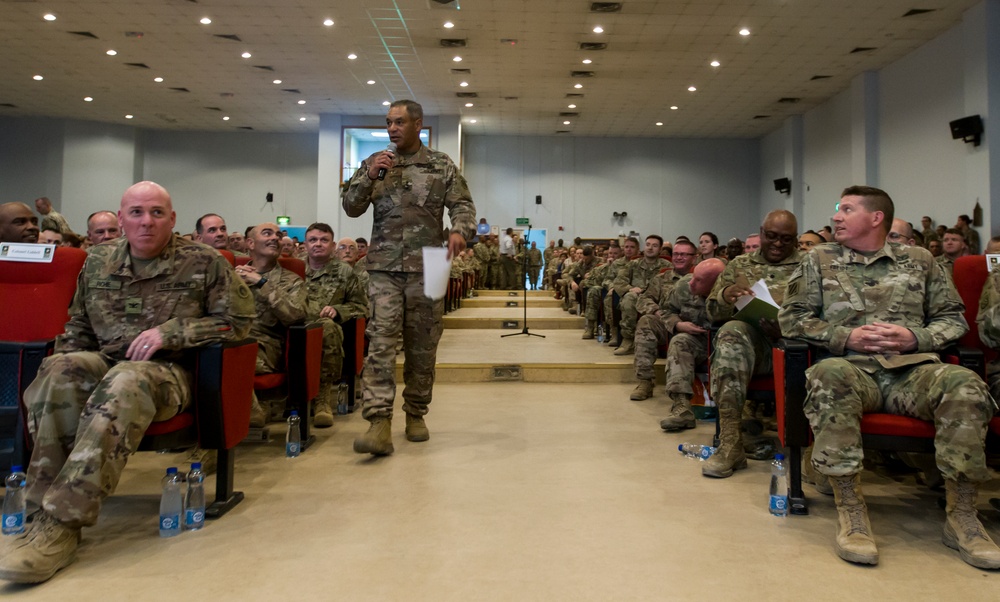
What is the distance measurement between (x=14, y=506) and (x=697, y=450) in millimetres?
2757

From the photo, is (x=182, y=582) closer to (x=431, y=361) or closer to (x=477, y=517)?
(x=477, y=517)

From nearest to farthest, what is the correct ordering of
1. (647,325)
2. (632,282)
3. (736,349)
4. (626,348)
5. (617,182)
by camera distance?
1. (736,349)
2. (647,325)
3. (626,348)
4. (632,282)
5. (617,182)

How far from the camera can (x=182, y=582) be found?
6.12 ft

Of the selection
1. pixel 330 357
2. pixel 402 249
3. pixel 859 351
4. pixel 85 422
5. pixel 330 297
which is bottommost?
pixel 85 422

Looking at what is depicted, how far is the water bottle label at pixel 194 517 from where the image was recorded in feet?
7.53

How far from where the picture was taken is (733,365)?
297cm

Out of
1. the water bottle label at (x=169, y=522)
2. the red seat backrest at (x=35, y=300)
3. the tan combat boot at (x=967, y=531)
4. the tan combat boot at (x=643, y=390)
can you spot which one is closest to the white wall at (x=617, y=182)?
the tan combat boot at (x=643, y=390)

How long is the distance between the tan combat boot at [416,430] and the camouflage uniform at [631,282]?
294cm

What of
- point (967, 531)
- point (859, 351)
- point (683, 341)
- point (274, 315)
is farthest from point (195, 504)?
point (683, 341)

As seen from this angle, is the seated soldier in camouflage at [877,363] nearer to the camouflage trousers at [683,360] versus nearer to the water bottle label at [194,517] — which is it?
the camouflage trousers at [683,360]

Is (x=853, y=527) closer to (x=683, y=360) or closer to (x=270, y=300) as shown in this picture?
(x=683, y=360)

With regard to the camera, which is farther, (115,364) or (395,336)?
(395,336)

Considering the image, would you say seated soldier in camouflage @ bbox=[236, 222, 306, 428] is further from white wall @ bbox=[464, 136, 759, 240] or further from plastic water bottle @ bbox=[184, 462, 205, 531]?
white wall @ bbox=[464, 136, 759, 240]

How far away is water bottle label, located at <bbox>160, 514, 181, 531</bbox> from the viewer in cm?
222
